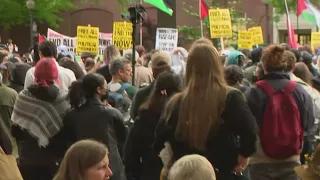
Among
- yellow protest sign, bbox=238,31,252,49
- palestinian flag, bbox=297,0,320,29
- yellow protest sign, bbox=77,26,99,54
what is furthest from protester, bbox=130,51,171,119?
palestinian flag, bbox=297,0,320,29

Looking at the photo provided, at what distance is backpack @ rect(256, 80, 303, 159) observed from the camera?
6.36 metres

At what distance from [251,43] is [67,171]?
535 inches

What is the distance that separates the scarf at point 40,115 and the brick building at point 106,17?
27245 millimetres

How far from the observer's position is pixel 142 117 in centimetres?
638

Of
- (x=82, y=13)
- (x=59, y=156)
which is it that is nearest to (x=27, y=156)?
(x=59, y=156)

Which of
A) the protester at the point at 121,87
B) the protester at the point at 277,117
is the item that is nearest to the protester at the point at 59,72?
the protester at the point at 121,87

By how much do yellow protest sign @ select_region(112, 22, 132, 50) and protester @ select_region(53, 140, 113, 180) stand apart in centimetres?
1009

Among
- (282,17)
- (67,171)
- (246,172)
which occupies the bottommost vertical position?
(246,172)

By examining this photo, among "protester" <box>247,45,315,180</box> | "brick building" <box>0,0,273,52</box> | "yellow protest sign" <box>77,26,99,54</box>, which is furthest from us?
"brick building" <box>0,0,273,52</box>

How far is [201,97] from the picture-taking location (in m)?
5.29

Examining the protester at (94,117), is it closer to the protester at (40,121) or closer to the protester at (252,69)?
the protester at (40,121)

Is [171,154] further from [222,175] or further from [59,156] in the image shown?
[59,156]

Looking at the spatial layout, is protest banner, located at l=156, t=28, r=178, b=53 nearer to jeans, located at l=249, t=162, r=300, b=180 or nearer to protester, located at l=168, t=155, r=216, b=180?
jeans, located at l=249, t=162, r=300, b=180

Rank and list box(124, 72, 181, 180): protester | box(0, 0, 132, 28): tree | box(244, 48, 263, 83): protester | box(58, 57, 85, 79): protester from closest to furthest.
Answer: box(124, 72, 181, 180): protester → box(58, 57, 85, 79): protester → box(244, 48, 263, 83): protester → box(0, 0, 132, 28): tree
